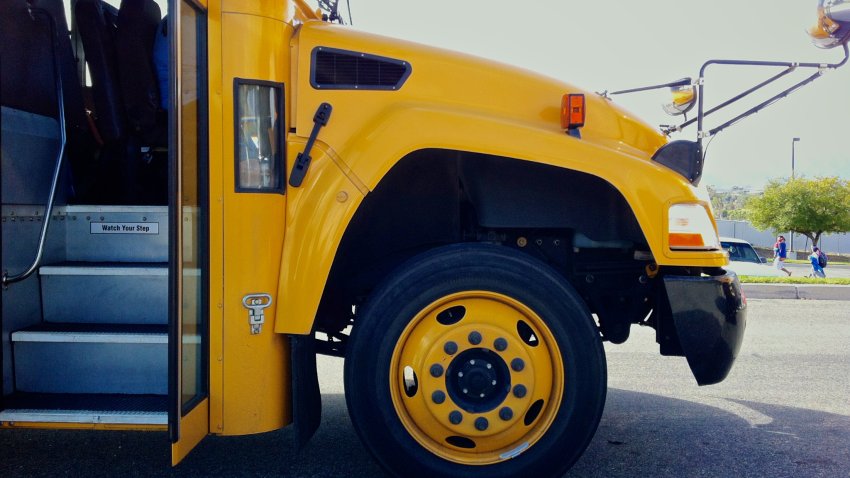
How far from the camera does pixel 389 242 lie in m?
3.17

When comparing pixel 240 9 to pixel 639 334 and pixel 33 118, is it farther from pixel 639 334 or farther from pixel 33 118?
pixel 639 334

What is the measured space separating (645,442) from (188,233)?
2553mm

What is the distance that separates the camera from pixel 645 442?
3439mm

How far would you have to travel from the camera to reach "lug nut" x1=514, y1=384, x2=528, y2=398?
2635mm

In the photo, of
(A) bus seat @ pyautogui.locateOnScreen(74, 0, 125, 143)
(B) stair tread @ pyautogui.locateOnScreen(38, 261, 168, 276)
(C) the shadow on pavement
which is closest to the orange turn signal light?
(C) the shadow on pavement

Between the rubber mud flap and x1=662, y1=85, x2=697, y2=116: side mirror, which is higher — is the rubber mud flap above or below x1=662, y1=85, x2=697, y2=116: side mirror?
below

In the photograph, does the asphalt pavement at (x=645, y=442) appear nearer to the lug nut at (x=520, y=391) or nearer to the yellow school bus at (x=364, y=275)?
the yellow school bus at (x=364, y=275)

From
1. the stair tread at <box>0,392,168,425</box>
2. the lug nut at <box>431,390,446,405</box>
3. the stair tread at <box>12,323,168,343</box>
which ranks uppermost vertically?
the stair tread at <box>12,323,168,343</box>

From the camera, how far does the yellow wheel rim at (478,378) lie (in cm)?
263

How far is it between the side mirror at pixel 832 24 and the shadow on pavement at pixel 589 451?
203 centimetres

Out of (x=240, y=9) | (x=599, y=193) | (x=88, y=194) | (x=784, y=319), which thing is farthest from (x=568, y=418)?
(x=784, y=319)

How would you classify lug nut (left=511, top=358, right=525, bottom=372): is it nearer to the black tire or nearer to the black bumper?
the black tire

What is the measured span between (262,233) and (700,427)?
8.92 ft

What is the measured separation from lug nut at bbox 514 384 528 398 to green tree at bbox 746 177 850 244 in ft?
139
